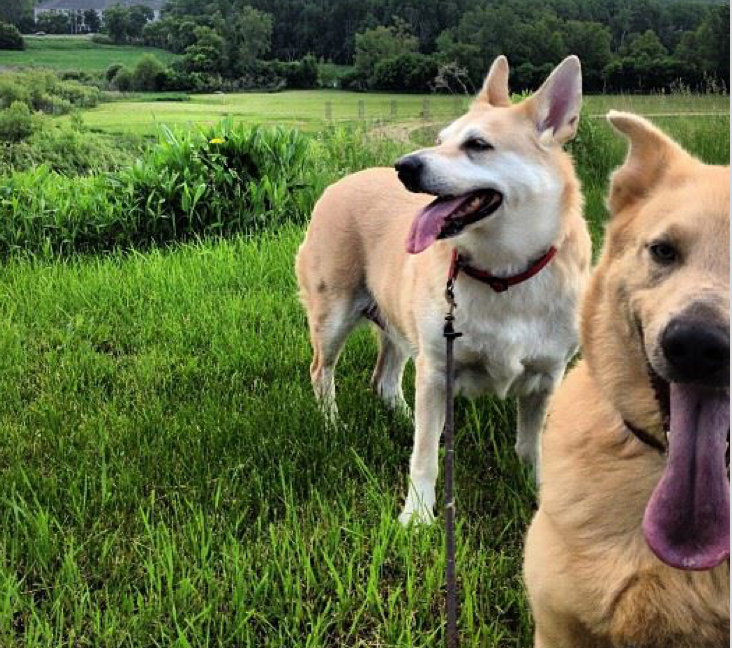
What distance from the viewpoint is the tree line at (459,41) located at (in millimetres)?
9672

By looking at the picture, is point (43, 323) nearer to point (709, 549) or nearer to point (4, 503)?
point (4, 503)

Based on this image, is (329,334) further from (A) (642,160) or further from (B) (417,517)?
(A) (642,160)

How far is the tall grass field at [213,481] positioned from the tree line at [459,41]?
4.93 metres

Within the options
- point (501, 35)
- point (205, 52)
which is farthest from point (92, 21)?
point (501, 35)

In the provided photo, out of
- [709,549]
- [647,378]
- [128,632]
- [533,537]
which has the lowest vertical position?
[128,632]

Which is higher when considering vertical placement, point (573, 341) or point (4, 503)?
point (573, 341)

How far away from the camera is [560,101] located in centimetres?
322

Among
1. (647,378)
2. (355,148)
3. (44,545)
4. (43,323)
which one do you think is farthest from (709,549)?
(355,148)

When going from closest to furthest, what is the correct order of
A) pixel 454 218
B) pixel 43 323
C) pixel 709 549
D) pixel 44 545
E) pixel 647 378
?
pixel 709 549
pixel 647 378
pixel 44 545
pixel 454 218
pixel 43 323

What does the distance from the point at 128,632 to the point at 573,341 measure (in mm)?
1960

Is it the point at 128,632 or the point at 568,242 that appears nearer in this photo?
the point at 128,632

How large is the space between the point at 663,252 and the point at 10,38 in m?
14.6

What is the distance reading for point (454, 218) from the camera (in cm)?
305

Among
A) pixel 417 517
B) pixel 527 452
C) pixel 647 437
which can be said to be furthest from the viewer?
pixel 527 452
